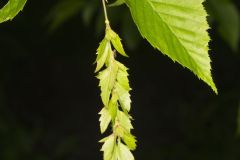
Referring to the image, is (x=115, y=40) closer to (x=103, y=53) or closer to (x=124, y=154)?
(x=103, y=53)

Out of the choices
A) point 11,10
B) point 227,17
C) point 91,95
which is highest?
point 11,10

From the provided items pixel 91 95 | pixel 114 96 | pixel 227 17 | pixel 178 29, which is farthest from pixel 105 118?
pixel 91 95

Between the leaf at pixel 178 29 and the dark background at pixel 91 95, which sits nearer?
the leaf at pixel 178 29

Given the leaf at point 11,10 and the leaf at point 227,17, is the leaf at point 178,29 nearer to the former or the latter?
the leaf at point 11,10

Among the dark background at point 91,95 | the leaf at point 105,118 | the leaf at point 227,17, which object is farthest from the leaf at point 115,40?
the dark background at point 91,95

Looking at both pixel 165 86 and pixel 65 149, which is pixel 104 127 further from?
pixel 165 86
